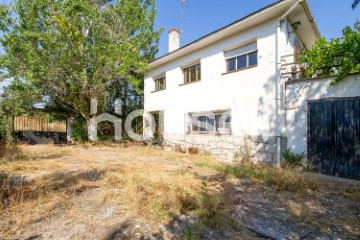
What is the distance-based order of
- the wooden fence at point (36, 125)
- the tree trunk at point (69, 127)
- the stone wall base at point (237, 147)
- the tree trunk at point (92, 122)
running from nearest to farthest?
the stone wall base at point (237, 147)
the tree trunk at point (92, 122)
the wooden fence at point (36, 125)
the tree trunk at point (69, 127)

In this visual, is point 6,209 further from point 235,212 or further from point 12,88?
point 12,88

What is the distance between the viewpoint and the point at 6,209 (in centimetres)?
338

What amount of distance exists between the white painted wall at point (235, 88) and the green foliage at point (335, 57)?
3.50 ft

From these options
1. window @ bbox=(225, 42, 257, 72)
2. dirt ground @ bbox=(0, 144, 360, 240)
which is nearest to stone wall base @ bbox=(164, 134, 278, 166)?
dirt ground @ bbox=(0, 144, 360, 240)

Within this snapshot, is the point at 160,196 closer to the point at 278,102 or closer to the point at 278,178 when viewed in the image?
the point at 278,178

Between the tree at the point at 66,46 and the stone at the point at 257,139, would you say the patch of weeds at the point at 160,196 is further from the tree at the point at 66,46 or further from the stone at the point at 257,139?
the tree at the point at 66,46

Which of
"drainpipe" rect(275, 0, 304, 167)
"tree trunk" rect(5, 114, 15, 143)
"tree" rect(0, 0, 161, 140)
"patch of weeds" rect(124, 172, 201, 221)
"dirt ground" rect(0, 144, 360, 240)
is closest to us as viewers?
"dirt ground" rect(0, 144, 360, 240)

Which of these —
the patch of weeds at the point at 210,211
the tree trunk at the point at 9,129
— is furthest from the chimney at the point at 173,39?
the patch of weeds at the point at 210,211

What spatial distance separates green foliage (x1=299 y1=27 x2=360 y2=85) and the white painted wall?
1065mm

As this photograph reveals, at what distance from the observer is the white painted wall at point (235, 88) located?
24.5 ft

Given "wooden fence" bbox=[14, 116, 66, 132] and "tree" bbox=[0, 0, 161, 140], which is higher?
"tree" bbox=[0, 0, 161, 140]

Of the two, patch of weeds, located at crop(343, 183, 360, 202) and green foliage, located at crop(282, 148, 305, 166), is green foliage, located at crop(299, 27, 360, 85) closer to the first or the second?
green foliage, located at crop(282, 148, 305, 166)

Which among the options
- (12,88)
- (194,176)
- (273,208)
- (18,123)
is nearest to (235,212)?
(273,208)

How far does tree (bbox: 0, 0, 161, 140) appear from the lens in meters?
10.4
